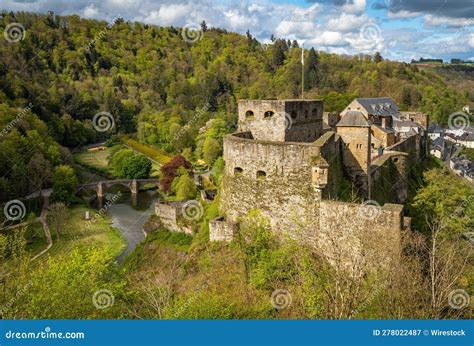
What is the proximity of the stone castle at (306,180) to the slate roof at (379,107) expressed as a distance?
869 inches

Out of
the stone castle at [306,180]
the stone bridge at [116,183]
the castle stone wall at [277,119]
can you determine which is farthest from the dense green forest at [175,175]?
the castle stone wall at [277,119]

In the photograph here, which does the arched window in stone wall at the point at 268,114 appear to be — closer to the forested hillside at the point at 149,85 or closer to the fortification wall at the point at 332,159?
the fortification wall at the point at 332,159

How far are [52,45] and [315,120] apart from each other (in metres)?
133

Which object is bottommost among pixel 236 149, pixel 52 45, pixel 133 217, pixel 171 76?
pixel 133 217

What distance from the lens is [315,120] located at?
87.4 ft

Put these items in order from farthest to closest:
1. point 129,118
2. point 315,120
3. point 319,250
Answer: point 129,118, point 315,120, point 319,250

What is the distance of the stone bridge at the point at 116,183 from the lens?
203 feet

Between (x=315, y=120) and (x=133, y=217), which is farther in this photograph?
(x=133, y=217)

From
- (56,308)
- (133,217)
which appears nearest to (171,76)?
(133,217)

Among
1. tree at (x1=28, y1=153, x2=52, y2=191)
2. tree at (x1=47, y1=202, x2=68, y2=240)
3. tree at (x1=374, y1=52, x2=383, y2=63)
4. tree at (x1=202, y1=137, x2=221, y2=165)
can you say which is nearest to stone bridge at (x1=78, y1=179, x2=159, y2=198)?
tree at (x1=28, y1=153, x2=52, y2=191)

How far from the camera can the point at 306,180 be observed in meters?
19.5

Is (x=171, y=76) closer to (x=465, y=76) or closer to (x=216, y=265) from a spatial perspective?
(x=465, y=76)

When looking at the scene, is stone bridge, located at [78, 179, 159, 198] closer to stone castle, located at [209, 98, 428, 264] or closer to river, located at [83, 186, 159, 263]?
river, located at [83, 186, 159, 263]

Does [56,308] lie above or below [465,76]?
below
